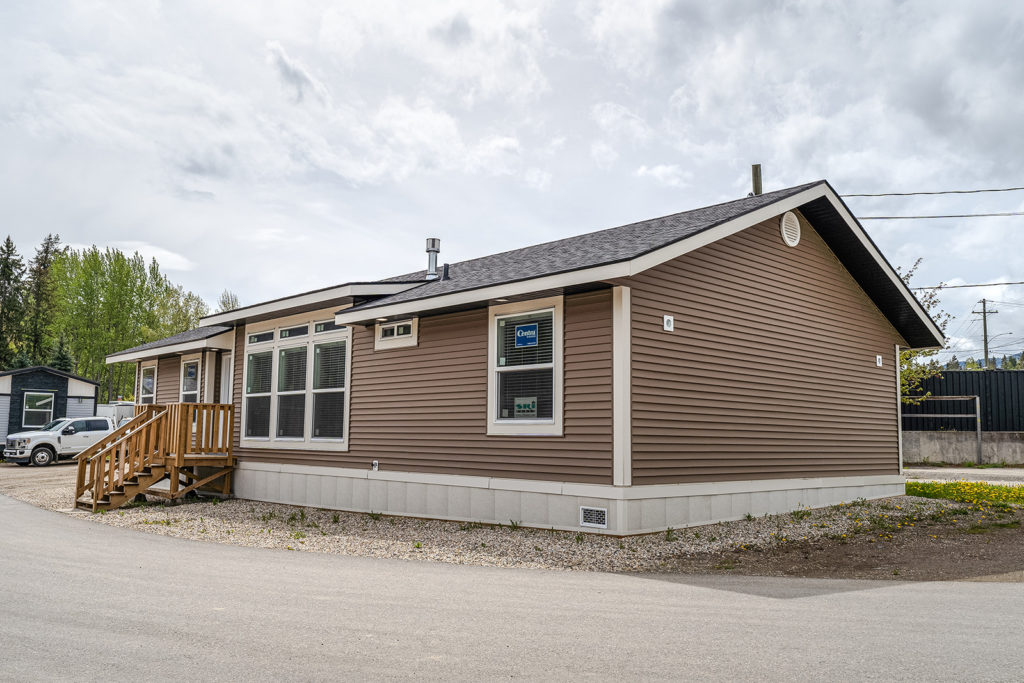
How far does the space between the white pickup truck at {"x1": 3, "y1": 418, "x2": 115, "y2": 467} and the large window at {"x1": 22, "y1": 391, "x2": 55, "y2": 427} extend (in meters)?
3.46

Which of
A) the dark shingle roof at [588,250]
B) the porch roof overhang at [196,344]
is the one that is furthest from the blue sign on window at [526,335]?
the porch roof overhang at [196,344]

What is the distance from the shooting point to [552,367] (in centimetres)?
975

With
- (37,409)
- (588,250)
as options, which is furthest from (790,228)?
(37,409)

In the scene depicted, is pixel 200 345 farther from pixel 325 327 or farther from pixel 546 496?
pixel 546 496

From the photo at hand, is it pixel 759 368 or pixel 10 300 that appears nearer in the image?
pixel 759 368

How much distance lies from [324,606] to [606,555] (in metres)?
3.31

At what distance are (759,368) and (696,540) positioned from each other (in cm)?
324

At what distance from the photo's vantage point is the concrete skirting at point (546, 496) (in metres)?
9.13

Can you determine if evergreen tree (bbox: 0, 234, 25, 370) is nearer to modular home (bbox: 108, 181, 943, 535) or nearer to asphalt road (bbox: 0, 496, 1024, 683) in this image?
modular home (bbox: 108, 181, 943, 535)

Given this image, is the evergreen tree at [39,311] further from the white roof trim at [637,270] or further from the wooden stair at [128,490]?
the white roof trim at [637,270]

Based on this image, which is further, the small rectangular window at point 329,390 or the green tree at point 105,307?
the green tree at point 105,307

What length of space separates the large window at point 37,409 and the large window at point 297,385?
1891 cm

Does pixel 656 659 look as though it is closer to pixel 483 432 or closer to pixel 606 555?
pixel 606 555

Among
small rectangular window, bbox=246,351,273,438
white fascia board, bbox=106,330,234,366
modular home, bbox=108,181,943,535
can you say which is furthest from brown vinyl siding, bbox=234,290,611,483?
white fascia board, bbox=106,330,234,366
